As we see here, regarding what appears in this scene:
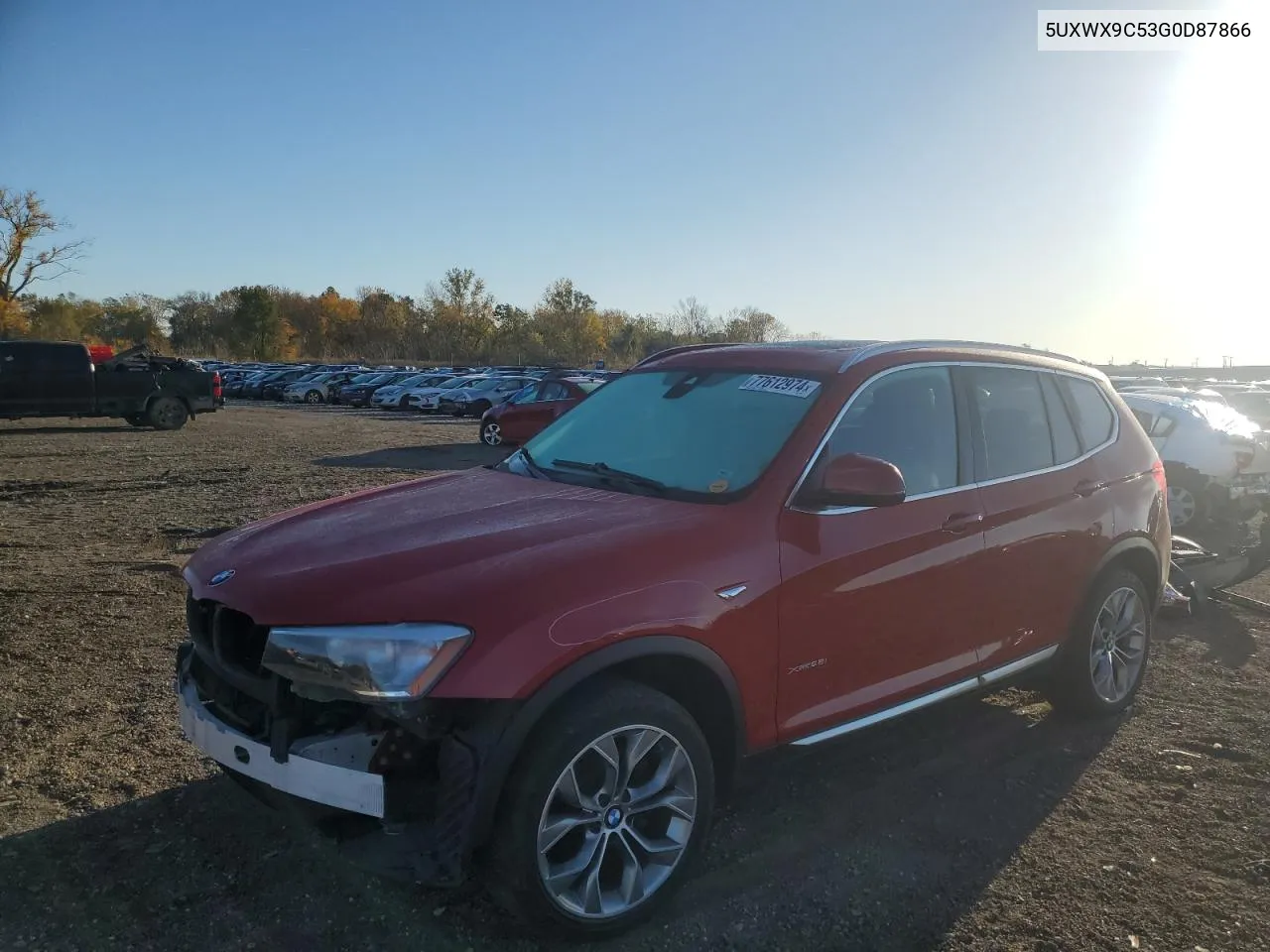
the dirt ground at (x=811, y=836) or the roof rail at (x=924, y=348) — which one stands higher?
the roof rail at (x=924, y=348)

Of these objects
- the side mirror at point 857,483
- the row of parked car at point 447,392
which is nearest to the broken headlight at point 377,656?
the side mirror at point 857,483

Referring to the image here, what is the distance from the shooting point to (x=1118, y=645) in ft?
16.1

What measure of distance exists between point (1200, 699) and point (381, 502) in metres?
4.55

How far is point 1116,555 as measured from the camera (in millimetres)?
4730

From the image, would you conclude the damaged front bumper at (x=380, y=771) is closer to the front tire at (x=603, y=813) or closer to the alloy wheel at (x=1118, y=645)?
the front tire at (x=603, y=813)

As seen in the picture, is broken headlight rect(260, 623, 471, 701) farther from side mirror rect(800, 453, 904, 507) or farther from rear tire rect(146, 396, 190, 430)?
rear tire rect(146, 396, 190, 430)

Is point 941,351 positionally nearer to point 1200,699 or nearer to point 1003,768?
point 1003,768

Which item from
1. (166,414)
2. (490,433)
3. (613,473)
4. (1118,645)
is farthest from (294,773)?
(166,414)

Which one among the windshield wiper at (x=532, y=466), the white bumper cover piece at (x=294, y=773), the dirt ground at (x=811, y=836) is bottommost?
the dirt ground at (x=811, y=836)

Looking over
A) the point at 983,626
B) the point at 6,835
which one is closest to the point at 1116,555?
the point at 983,626

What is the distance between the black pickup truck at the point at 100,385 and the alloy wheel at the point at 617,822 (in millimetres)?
20820

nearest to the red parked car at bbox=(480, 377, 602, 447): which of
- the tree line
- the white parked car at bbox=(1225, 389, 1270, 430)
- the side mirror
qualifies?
the white parked car at bbox=(1225, 389, 1270, 430)

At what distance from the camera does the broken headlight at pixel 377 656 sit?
2.58 metres

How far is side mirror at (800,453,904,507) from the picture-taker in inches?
128
